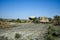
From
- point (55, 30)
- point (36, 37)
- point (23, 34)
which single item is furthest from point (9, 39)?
point (55, 30)

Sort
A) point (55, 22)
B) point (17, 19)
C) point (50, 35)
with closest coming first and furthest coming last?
point (50, 35) < point (55, 22) < point (17, 19)

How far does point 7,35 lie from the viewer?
5.87m

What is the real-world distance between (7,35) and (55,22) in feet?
9.01

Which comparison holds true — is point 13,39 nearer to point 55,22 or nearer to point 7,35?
point 7,35

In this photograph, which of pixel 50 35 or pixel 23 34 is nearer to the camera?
pixel 50 35


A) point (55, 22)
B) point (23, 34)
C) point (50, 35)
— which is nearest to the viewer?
point (50, 35)

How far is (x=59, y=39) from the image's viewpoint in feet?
17.7

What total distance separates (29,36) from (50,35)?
2.96 feet

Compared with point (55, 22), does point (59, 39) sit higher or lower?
lower

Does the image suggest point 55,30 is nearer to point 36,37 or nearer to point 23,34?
point 36,37

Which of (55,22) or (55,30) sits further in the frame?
(55,22)

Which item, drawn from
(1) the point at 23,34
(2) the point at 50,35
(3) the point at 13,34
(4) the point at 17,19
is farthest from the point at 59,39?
(4) the point at 17,19

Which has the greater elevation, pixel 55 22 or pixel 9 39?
pixel 55 22

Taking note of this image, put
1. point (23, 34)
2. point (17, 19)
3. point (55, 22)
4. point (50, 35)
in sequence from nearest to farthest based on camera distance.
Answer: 1. point (50, 35)
2. point (23, 34)
3. point (55, 22)
4. point (17, 19)
